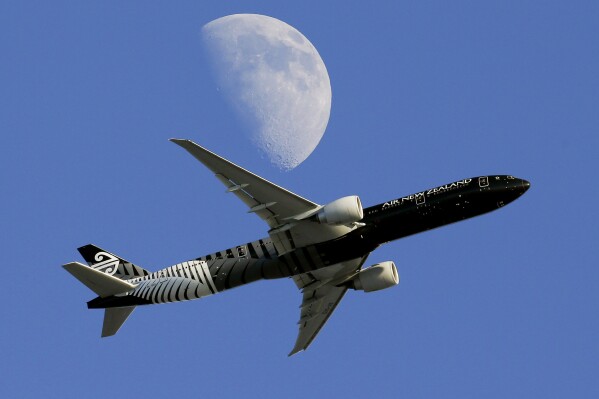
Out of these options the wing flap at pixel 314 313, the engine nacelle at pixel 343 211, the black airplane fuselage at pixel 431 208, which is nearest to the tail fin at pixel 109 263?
the wing flap at pixel 314 313

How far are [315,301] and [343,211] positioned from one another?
12.6 metres

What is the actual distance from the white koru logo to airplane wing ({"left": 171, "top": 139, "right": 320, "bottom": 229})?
42.8ft

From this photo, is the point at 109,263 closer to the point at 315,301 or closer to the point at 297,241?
the point at 315,301

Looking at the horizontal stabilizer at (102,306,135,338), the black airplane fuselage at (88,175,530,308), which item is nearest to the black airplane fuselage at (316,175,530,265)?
the black airplane fuselage at (88,175,530,308)

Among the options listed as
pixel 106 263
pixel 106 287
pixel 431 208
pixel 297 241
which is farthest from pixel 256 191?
pixel 106 263

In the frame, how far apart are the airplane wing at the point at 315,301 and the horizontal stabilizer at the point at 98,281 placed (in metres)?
10.8

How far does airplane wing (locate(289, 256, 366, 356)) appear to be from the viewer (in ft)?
Result: 228

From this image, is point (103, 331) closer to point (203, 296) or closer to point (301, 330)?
point (203, 296)

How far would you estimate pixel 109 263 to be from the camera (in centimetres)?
7031

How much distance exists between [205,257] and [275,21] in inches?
580

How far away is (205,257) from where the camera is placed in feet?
216

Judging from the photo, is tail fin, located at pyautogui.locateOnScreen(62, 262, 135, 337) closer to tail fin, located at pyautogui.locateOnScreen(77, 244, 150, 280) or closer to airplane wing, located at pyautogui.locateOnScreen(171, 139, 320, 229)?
tail fin, located at pyautogui.locateOnScreen(77, 244, 150, 280)

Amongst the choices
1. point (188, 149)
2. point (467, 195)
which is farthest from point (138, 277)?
point (467, 195)

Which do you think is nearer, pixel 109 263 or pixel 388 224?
pixel 388 224
